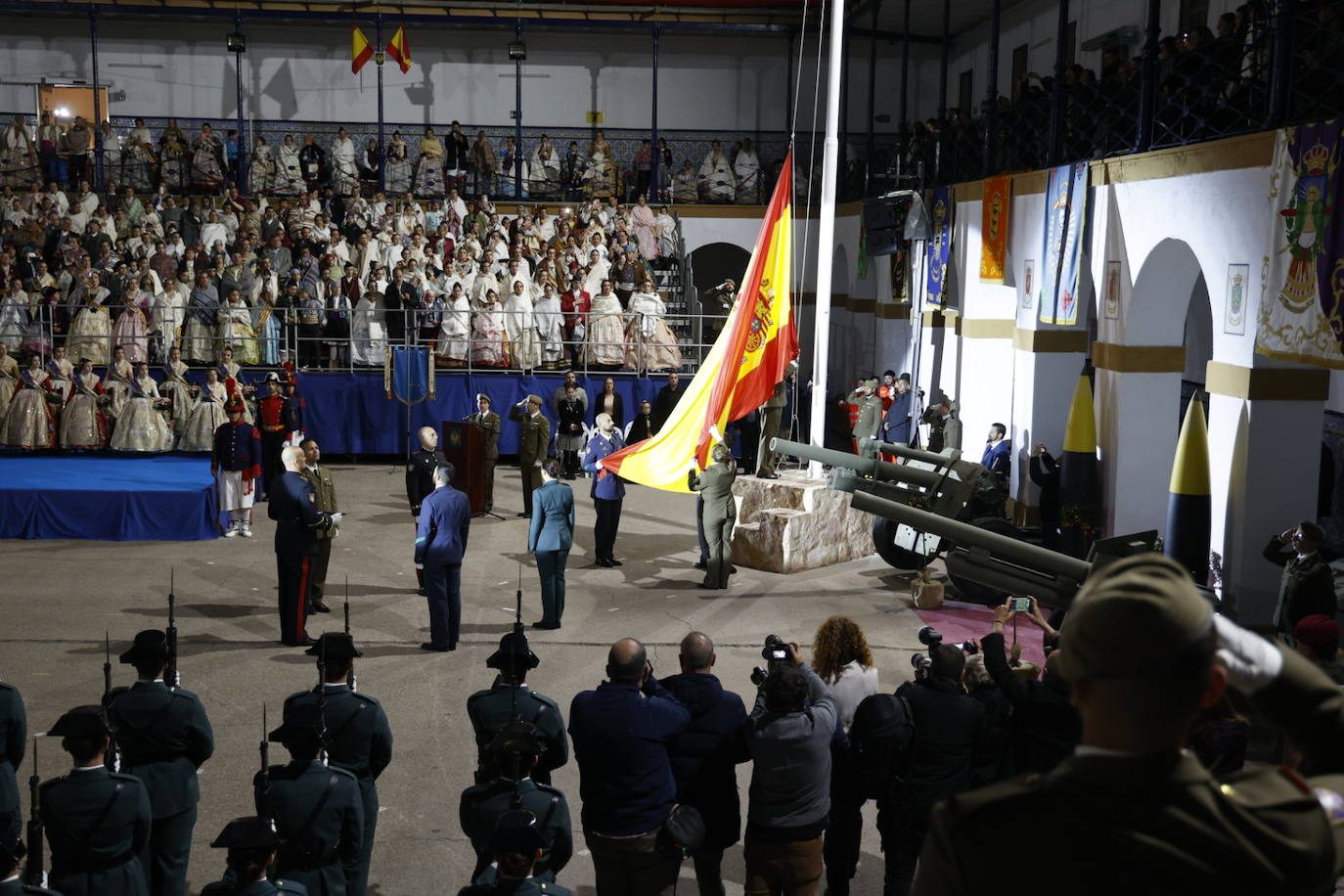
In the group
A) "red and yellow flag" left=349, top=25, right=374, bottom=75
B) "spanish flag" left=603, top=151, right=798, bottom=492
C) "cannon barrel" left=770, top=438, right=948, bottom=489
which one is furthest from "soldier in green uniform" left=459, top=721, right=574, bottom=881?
"red and yellow flag" left=349, top=25, right=374, bottom=75

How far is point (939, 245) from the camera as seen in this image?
21688mm

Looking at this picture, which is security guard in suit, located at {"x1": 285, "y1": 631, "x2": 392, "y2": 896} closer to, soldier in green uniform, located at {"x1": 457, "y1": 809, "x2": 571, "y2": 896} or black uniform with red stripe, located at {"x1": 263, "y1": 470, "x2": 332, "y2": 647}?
soldier in green uniform, located at {"x1": 457, "y1": 809, "x2": 571, "y2": 896}

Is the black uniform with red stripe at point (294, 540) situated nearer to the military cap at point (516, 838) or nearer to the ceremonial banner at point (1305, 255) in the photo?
the military cap at point (516, 838)

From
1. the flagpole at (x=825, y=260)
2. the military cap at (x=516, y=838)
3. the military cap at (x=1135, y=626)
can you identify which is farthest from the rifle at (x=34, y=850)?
the flagpole at (x=825, y=260)

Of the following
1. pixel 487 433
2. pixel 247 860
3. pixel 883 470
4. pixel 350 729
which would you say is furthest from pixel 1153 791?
pixel 487 433

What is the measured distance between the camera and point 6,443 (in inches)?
750

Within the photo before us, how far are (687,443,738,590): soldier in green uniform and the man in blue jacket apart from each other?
26.6 feet

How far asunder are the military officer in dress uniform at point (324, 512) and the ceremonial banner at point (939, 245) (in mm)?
11224

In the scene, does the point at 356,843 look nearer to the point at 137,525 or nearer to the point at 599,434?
the point at 599,434

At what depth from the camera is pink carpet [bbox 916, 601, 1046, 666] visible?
1245 cm

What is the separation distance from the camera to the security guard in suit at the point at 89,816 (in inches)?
212

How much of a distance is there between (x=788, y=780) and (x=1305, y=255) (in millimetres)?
6838

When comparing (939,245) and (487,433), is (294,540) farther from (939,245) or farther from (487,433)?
(939,245)

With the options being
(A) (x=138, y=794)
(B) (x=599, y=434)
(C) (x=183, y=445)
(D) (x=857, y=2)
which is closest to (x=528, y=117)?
(D) (x=857, y=2)
